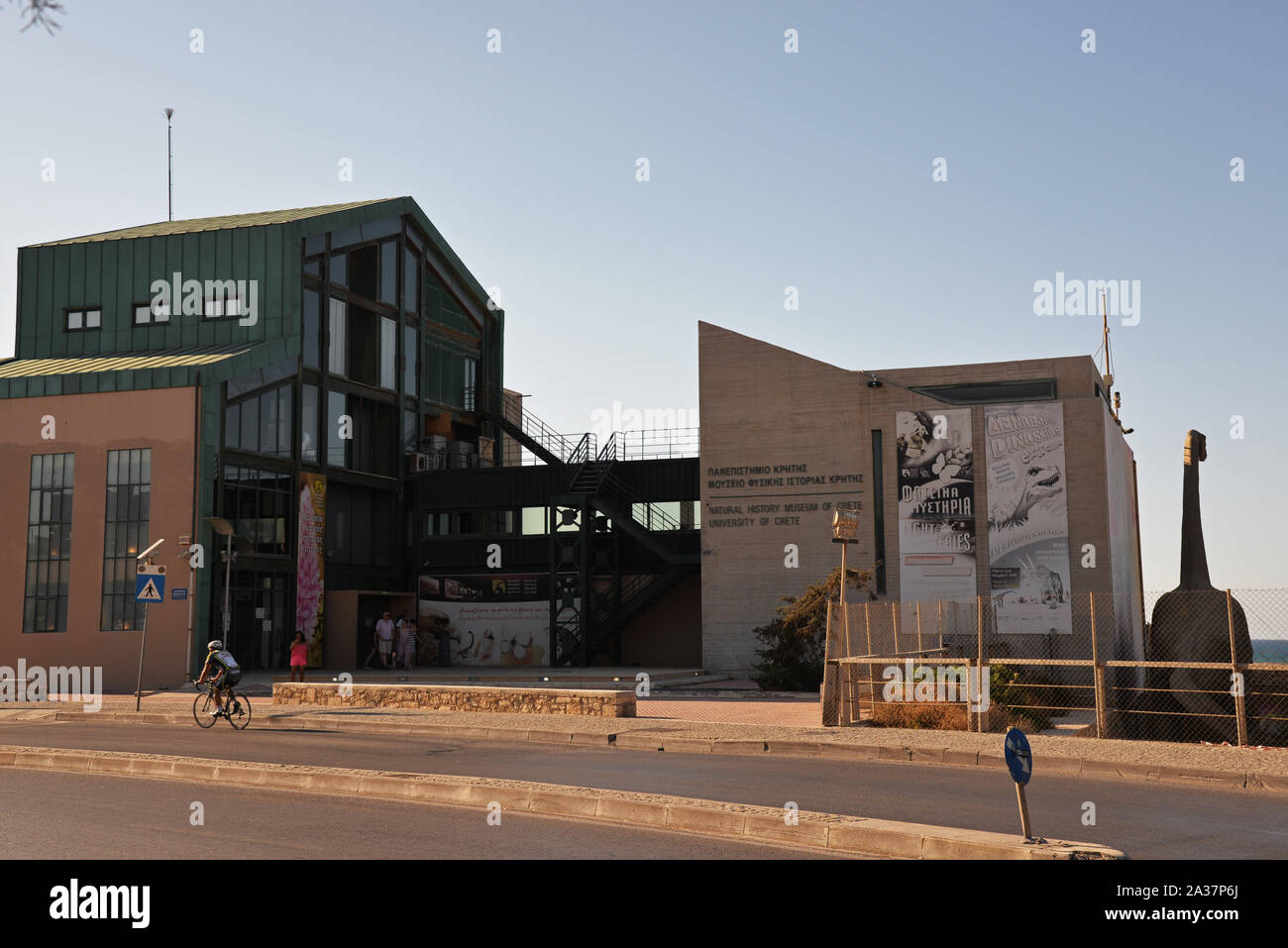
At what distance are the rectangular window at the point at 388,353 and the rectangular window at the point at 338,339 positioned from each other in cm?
192

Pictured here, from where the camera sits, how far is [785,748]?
17797mm

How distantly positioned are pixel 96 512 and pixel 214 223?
1442 cm

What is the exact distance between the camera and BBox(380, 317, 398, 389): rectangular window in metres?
47.2

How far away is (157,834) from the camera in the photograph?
10328 mm

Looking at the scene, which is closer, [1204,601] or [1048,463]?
[1204,601]

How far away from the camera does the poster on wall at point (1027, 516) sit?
34.6 metres

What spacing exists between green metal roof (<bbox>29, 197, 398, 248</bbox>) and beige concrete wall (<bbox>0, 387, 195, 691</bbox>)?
885 cm

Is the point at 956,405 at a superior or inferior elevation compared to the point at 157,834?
superior

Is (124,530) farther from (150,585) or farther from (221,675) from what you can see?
(221,675)

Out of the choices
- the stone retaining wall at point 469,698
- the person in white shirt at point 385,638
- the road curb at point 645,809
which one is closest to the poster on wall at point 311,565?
the person in white shirt at point 385,638
